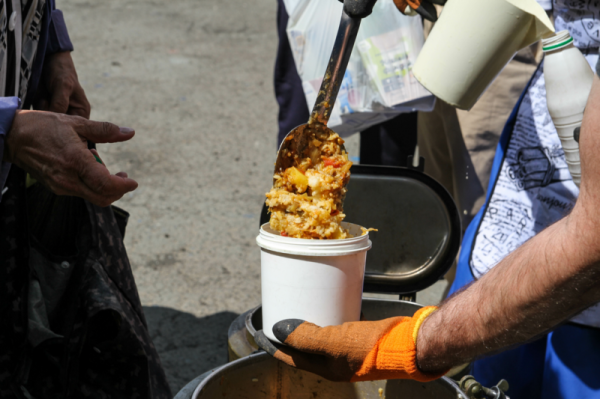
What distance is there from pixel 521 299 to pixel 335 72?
689 mm

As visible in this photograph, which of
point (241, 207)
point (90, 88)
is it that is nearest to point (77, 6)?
point (90, 88)

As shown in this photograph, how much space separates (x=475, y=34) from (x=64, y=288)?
54.8 inches

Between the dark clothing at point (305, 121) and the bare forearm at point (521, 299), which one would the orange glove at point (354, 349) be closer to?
the bare forearm at point (521, 299)

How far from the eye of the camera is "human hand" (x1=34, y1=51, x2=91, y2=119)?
1744 mm

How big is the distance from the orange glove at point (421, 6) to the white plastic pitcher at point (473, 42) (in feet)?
0.62

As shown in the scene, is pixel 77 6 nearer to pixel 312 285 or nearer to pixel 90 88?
pixel 90 88

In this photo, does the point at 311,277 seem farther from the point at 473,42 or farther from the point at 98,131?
the point at 473,42

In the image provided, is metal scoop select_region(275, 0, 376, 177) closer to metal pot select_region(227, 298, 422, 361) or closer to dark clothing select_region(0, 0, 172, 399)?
metal pot select_region(227, 298, 422, 361)

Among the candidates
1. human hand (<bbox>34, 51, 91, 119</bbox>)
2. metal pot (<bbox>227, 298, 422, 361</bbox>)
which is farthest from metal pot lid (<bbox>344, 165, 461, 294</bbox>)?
human hand (<bbox>34, 51, 91, 119</bbox>)

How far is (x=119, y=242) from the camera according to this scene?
1.75 metres

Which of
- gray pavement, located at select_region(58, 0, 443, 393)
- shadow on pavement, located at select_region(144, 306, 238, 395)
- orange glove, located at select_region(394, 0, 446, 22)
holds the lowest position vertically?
shadow on pavement, located at select_region(144, 306, 238, 395)

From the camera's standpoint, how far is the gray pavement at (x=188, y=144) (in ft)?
9.85

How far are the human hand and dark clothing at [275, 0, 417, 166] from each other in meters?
1.07

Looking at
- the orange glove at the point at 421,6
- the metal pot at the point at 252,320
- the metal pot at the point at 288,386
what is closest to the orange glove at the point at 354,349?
the metal pot at the point at 288,386
